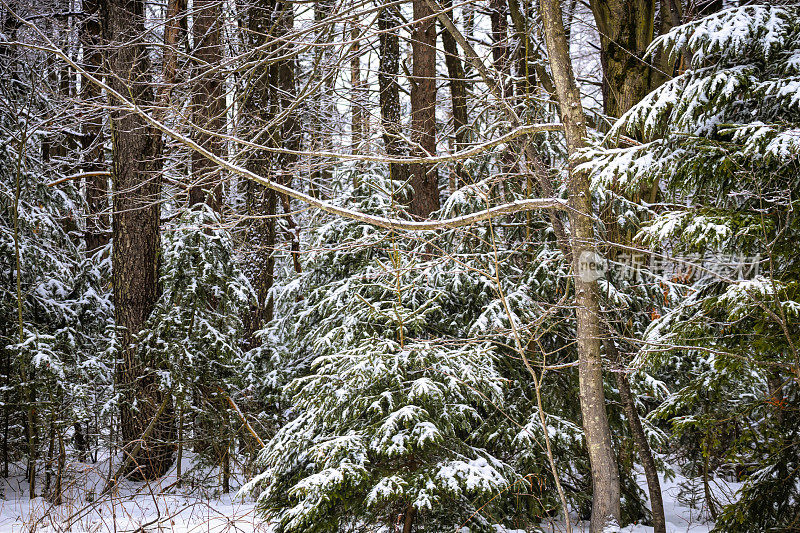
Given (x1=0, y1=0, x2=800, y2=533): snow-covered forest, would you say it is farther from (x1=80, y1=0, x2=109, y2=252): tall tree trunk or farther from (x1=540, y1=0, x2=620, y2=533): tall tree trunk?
(x1=80, y1=0, x2=109, y2=252): tall tree trunk

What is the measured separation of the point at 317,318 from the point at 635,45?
4.50 m

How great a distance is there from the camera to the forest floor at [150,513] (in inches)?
192

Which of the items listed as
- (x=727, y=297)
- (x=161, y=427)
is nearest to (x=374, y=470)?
(x=727, y=297)

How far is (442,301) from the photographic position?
Result: 19.6ft

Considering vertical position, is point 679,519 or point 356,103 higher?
point 356,103

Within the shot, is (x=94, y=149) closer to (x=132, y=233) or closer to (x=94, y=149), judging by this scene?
(x=94, y=149)

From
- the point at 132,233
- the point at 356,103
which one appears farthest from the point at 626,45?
the point at 132,233

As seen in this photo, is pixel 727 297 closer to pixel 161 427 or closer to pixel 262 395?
pixel 262 395

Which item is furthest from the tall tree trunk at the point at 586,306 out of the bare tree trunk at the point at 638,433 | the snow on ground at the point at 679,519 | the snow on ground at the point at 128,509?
the snow on ground at the point at 128,509

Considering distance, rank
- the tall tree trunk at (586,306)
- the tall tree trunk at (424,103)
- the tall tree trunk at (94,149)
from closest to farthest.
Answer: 1. the tall tree trunk at (586,306)
2. the tall tree trunk at (424,103)
3. the tall tree trunk at (94,149)

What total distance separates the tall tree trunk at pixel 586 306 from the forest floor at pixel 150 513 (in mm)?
651

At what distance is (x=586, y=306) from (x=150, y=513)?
5.07 meters

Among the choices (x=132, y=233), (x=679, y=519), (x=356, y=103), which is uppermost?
(x=356, y=103)

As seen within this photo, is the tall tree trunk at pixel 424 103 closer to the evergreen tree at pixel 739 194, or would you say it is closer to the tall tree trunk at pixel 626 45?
the tall tree trunk at pixel 626 45
